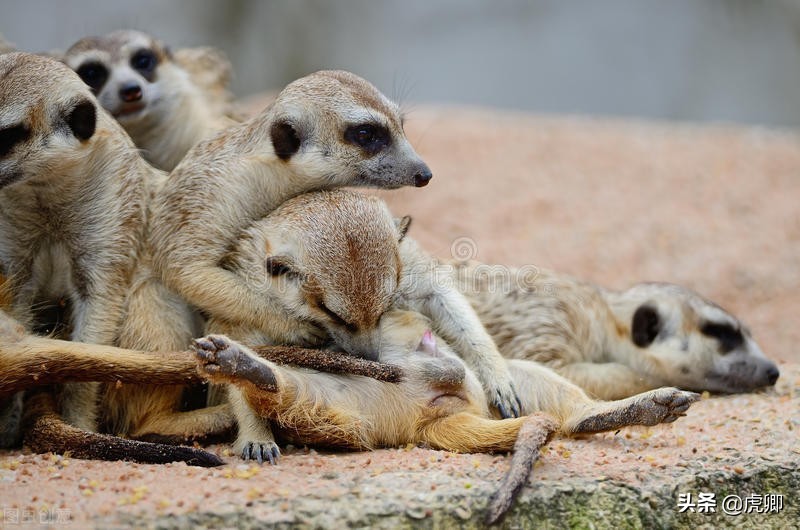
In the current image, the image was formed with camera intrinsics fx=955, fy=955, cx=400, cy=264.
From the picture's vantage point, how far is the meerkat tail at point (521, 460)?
2.68 meters

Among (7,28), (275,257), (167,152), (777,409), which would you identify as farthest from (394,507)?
(7,28)

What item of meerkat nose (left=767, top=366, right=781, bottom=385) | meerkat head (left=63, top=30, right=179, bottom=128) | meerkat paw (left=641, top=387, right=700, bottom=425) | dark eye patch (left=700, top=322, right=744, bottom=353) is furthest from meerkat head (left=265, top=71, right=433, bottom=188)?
meerkat nose (left=767, top=366, right=781, bottom=385)

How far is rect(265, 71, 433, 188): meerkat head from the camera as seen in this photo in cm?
377

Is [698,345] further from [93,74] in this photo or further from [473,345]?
[93,74]

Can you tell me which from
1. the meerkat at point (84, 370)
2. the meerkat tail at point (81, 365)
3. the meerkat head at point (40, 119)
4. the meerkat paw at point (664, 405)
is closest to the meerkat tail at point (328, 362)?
the meerkat at point (84, 370)

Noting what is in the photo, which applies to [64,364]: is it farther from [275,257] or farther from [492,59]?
[492,59]

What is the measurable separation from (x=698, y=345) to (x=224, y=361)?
8.70 ft

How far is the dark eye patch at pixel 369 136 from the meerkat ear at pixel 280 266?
0.65m

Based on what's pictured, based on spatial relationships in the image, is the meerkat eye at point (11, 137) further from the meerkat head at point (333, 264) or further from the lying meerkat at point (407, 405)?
the lying meerkat at point (407, 405)

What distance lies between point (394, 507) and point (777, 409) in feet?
7.28

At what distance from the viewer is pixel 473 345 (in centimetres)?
379

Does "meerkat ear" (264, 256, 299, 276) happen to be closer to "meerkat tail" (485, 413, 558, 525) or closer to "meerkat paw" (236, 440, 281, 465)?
"meerkat paw" (236, 440, 281, 465)

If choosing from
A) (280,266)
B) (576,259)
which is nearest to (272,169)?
(280,266)

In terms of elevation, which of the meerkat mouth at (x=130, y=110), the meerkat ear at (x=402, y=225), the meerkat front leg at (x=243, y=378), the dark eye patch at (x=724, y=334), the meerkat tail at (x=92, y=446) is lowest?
the meerkat tail at (x=92, y=446)
